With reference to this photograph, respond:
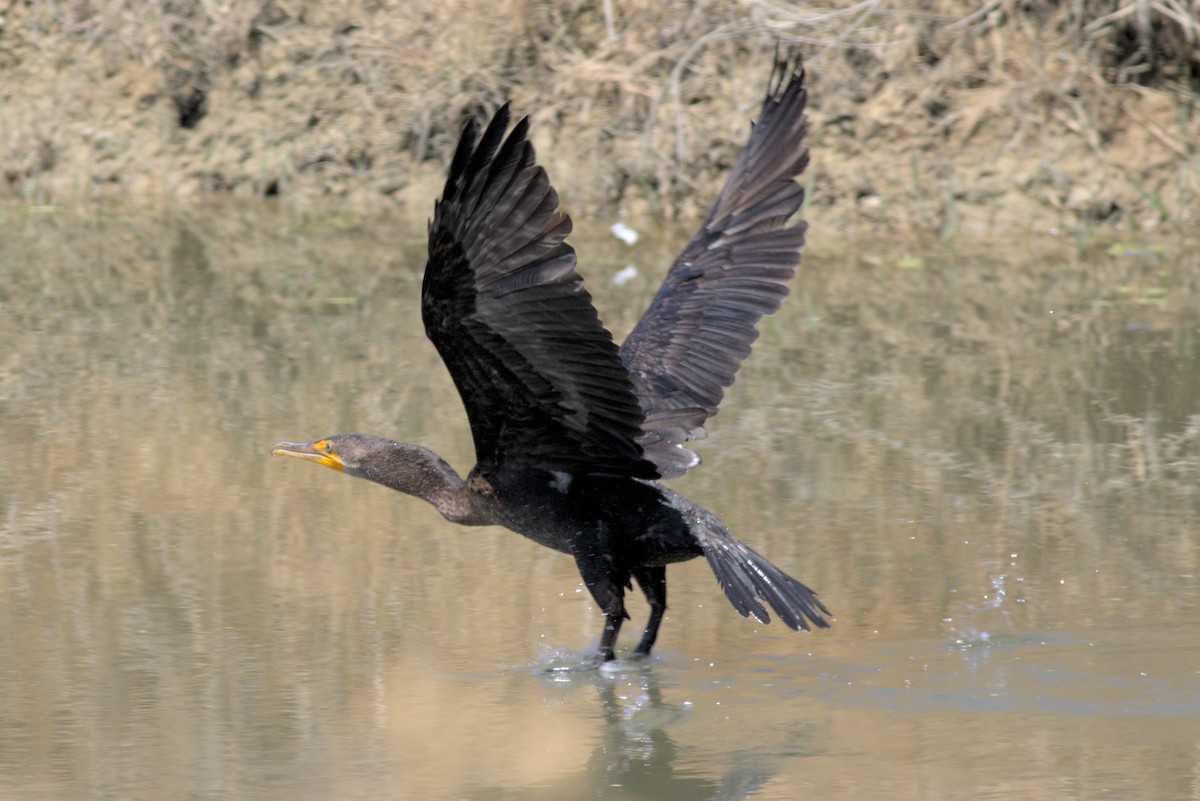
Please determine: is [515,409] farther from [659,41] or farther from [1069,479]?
[659,41]

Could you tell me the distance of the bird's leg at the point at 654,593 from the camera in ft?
17.9

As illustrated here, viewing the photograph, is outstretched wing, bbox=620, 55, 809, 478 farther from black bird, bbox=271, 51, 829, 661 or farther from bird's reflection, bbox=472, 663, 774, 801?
bird's reflection, bbox=472, 663, 774, 801

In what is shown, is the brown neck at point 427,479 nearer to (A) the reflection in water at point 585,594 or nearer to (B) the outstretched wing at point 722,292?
(A) the reflection in water at point 585,594

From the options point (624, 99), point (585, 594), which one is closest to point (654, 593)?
point (585, 594)

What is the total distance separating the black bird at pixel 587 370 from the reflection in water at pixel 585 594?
0.32m

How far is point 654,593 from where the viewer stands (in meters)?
5.54

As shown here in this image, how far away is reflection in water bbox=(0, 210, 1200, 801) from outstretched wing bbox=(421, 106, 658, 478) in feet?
2.49

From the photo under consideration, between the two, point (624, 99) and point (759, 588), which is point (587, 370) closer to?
point (759, 588)

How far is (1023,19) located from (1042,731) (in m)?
7.78

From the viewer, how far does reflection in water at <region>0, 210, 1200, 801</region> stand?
4625mm

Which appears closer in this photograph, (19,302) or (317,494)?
(317,494)

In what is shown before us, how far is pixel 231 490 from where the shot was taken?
267 inches

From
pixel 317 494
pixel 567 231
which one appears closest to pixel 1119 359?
pixel 317 494

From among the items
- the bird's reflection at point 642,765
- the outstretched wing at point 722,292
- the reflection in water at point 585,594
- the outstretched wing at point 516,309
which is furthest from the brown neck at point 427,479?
the bird's reflection at point 642,765
